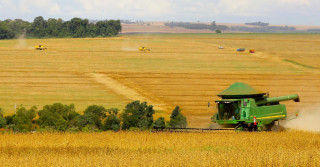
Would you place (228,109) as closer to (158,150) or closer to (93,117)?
(158,150)

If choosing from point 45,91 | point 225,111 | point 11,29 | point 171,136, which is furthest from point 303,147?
point 11,29

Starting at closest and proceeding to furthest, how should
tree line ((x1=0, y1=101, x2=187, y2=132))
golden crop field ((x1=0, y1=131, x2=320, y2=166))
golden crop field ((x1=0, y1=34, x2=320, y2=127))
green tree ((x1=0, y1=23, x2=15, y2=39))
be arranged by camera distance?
golden crop field ((x1=0, y1=131, x2=320, y2=166)) < tree line ((x1=0, y1=101, x2=187, y2=132)) < golden crop field ((x1=0, y1=34, x2=320, y2=127)) < green tree ((x1=0, y1=23, x2=15, y2=39))

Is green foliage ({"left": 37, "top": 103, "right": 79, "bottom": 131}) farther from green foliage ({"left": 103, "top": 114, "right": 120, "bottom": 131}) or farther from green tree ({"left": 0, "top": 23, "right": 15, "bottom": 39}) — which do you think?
green tree ({"left": 0, "top": 23, "right": 15, "bottom": 39})

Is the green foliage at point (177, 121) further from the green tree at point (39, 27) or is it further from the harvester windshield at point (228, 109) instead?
the green tree at point (39, 27)

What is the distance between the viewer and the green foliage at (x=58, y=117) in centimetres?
3375

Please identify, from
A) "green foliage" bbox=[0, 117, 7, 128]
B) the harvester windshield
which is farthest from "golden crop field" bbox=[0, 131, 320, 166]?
"green foliage" bbox=[0, 117, 7, 128]

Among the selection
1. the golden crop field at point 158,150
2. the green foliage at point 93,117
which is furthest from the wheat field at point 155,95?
the green foliage at point 93,117

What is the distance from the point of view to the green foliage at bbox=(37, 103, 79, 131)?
111ft

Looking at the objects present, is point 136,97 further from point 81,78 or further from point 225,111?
point 225,111

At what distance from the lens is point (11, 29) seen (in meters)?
174

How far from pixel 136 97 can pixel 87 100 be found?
5267 millimetres

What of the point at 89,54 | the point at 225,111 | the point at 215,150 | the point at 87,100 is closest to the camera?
the point at 215,150

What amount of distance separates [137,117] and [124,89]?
2147 centimetres

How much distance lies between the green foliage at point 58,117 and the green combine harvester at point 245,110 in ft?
40.5
